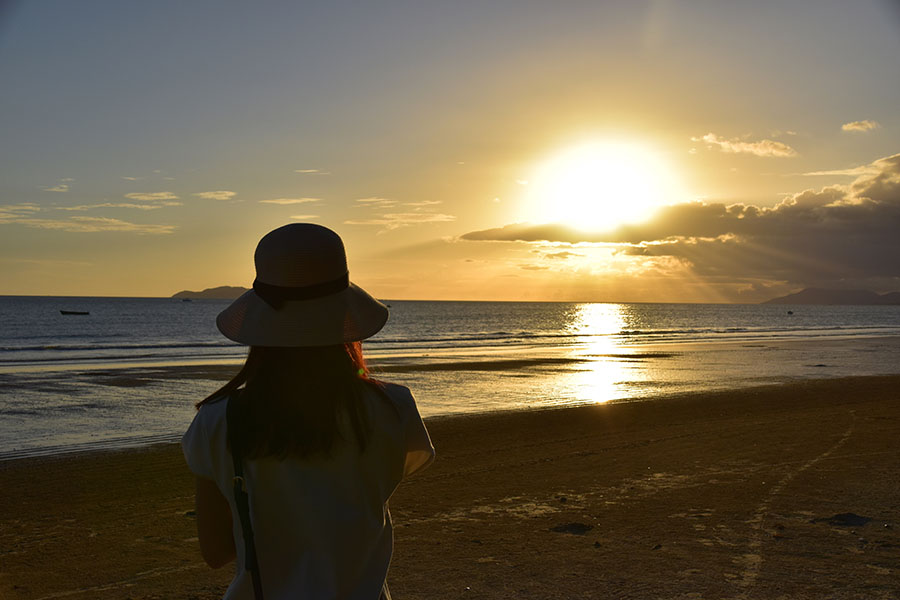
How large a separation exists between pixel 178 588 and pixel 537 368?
78.4 feet

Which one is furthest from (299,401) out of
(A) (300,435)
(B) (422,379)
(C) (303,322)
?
(B) (422,379)

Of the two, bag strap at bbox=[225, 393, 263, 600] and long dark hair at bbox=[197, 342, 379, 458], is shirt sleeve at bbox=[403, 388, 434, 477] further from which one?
bag strap at bbox=[225, 393, 263, 600]

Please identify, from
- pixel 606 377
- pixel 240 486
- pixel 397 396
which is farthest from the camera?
pixel 606 377

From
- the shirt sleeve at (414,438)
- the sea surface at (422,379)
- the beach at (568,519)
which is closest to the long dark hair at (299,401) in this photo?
the shirt sleeve at (414,438)

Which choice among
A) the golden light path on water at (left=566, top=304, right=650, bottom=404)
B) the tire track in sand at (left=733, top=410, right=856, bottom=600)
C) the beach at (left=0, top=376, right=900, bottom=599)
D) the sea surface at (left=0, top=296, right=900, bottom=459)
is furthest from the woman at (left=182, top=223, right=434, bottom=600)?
the golden light path on water at (left=566, top=304, right=650, bottom=404)

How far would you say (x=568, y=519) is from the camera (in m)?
7.37

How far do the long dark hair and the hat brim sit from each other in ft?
0.14

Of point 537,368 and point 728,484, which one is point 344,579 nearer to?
point 728,484

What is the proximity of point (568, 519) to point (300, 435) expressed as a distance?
19.6 ft

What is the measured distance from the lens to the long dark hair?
5.98ft

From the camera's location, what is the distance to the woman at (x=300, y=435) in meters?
1.84

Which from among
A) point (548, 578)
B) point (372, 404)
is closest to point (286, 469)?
point (372, 404)

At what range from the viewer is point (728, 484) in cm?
865

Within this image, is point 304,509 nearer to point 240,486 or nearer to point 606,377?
point 240,486
